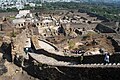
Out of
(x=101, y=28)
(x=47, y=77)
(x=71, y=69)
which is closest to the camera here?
(x=71, y=69)

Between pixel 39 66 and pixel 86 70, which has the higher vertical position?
pixel 86 70

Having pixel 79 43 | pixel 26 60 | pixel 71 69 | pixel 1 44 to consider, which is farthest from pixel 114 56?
pixel 79 43

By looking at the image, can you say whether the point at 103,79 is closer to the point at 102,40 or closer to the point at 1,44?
the point at 1,44

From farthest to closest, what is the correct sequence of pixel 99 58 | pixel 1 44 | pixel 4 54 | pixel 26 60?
pixel 1 44 < pixel 4 54 < pixel 26 60 < pixel 99 58

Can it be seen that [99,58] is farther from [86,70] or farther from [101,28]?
[101,28]

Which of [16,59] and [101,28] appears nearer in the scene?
[16,59]

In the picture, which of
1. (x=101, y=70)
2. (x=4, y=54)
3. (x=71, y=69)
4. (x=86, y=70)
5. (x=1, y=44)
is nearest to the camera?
(x=101, y=70)

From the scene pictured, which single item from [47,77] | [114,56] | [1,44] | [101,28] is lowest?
[101,28]

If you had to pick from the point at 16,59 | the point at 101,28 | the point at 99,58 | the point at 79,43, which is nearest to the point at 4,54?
the point at 16,59

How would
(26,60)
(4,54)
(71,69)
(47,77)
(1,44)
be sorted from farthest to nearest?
1. (1,44)
2. (4,54)
3. (26,60)
4. (47,77)
5. (71,69)
